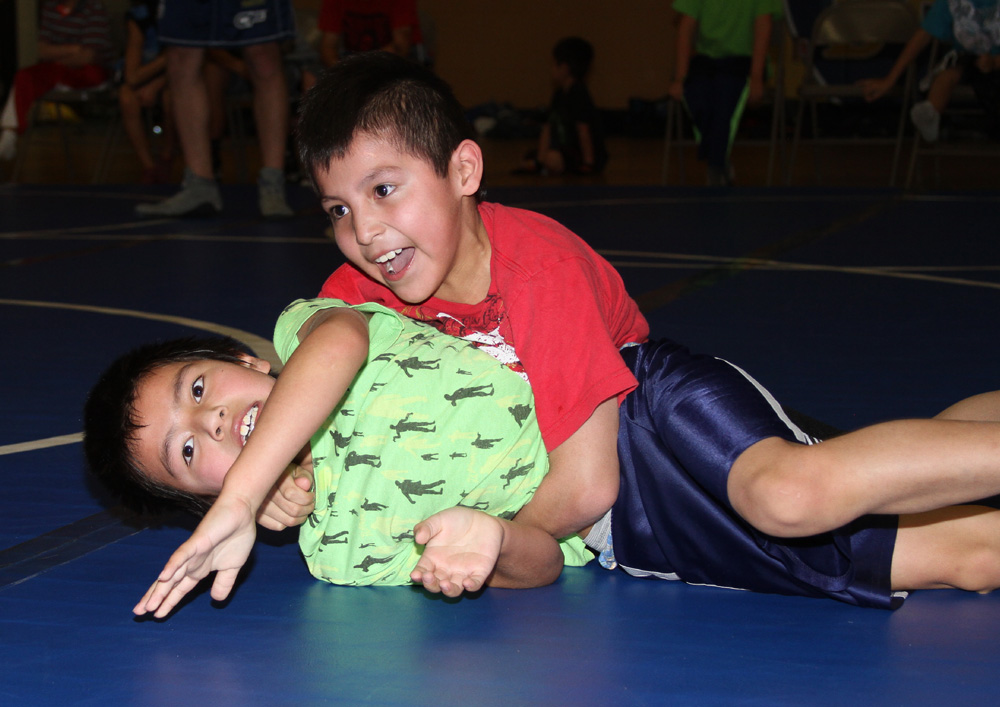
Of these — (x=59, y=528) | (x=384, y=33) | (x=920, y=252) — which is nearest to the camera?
(x=59, y=528)

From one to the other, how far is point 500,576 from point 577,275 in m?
0.36

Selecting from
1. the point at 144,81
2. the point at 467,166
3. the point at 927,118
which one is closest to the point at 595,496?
the point at 467,166

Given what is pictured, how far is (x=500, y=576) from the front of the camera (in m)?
1.22

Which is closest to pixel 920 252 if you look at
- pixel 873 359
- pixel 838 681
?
pixel 873 359

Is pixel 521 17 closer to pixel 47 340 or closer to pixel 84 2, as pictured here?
pixel 84 2

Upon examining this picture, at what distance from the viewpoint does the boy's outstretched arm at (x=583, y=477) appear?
1229mm

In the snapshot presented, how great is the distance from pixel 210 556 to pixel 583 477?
423 mm

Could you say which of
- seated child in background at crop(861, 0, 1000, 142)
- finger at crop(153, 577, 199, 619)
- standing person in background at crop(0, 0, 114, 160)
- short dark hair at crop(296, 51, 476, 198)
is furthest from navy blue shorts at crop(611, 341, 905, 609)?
→ standing person in background at crop(0, 0, 114, 160)

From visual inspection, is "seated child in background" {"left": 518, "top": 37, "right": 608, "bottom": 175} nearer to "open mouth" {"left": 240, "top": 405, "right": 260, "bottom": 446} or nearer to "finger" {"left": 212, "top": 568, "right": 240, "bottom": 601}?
"open mouth" {"left": 240, "top": 405, "right": 260, "bottom": 446}

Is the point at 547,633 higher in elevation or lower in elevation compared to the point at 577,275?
lower

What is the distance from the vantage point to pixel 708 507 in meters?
1.27

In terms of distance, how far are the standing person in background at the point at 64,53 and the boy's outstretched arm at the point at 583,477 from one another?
6071 mm

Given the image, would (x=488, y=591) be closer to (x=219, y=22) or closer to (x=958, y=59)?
(x=219, y=22)

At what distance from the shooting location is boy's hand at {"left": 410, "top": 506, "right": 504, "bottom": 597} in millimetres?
1100
